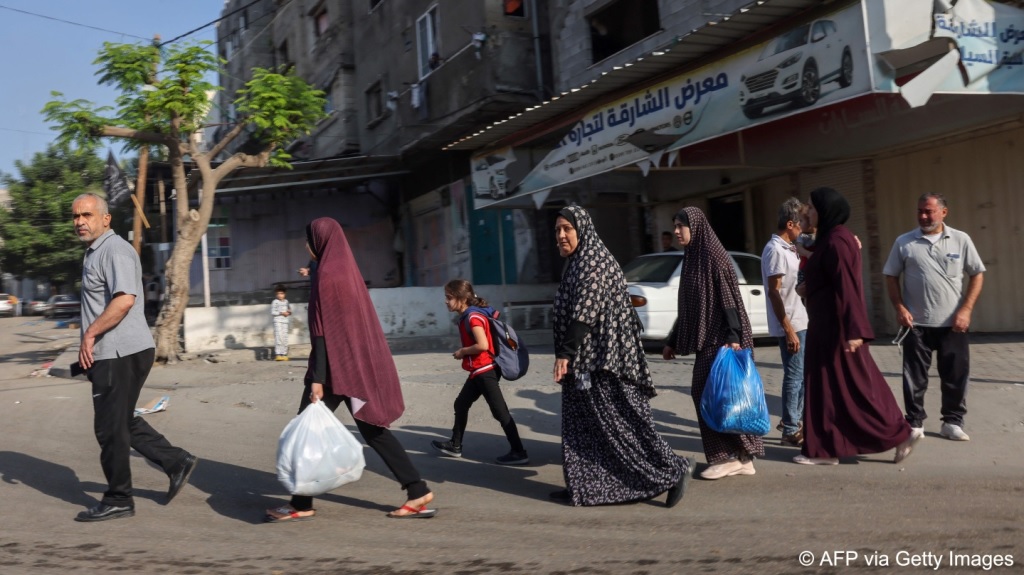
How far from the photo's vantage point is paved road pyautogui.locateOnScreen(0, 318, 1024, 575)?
3.89m

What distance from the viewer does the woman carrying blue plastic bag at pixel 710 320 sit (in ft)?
17.3

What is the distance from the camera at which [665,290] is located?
1103cm

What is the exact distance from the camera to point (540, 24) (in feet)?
54.3

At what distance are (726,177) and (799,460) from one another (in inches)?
359

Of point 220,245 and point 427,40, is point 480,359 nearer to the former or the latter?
point 427,40

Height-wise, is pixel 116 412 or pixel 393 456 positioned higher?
pixel 116 412

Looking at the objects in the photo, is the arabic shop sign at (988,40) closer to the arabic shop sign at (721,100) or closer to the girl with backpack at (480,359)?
the arabic shop sign at (721,100)

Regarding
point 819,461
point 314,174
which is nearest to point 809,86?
point 819,461

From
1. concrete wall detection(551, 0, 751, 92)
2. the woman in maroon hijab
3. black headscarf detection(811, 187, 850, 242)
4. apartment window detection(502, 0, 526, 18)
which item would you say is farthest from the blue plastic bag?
apartment window detection(502, 0, 526, 18)

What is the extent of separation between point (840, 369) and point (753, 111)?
4.63 m

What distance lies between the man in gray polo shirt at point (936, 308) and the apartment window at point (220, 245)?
17.7 metres

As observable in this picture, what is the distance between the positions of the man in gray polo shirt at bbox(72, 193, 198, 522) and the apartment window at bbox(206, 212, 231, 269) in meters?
16.5

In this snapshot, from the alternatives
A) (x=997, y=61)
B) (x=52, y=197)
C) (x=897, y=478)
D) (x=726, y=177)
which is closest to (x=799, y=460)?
(x=897, y=478)

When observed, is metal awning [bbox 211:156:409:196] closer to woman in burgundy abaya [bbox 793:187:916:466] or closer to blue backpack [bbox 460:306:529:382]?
blue backpack [bbox 460:306:529:382]
